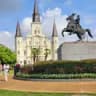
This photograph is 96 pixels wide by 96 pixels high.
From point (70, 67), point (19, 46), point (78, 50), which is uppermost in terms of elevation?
point (19, 46)

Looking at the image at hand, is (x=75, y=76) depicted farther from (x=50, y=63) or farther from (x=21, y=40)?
(x=21, y=40)

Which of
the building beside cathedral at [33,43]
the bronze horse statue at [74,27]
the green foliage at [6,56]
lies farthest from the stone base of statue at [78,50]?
the building beside cathedral at [33,43]

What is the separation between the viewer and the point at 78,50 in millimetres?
36375

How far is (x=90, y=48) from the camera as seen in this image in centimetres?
3641

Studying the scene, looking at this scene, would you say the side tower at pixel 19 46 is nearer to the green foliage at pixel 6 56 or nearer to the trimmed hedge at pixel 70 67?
the green foliage at pixel 6 56

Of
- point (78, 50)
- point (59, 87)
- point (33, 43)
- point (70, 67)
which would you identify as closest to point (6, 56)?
point (33, 43)

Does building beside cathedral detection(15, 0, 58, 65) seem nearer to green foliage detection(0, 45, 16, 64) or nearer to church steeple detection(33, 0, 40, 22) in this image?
church steeple detection(33, 0, 40, 22)

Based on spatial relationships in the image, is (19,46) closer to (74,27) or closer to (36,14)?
(36,14)

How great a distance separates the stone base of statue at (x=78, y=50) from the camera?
119 ft

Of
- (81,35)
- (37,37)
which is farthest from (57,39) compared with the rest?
(81,35)

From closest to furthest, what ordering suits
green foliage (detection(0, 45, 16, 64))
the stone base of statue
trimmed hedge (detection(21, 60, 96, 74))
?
trimmed hedge (detection(21, 60, 96, 74)) → the stone base of statue → green foliage (detection(0, 45, 16, 64))

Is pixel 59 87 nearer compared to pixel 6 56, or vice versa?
pixel 59 87

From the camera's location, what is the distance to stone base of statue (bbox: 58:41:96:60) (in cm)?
3641

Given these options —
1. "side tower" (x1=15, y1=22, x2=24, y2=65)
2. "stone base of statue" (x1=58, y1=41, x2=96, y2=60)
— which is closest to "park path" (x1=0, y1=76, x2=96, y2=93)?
"stone base of statue" (x1=58, y1=41, x2=96, y2=60)
